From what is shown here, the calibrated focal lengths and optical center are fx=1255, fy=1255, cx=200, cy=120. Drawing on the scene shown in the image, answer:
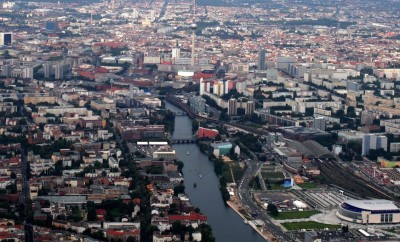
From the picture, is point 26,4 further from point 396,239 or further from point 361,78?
point 396,239

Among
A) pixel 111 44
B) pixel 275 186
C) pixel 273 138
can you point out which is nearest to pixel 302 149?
pixel 273 138

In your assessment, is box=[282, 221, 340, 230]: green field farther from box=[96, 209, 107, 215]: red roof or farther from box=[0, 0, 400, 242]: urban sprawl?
box=[96, 209, 107, 215]: red roof

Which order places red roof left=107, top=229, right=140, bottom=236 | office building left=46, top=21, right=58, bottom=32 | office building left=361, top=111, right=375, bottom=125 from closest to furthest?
red roof left=107, top=229, right=140, bottom=236
office building left=361, top=111, right=375, bottom=125
office building left=46, top=21, right=58, bottom=32

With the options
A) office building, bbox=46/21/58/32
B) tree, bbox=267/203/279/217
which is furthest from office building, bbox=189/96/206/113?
office building, bbox=46/21/58/32

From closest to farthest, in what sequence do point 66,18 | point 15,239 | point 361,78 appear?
point 15,239 → point 361,78 → point 66,18

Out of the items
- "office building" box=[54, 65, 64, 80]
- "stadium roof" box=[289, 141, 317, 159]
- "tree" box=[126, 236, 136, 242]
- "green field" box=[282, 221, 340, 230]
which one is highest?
"tree" box=[126, 236, 136, 242]

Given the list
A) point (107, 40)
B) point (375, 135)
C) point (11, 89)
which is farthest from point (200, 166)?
point (107, 40)

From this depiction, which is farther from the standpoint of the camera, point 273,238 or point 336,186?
point 336,186
